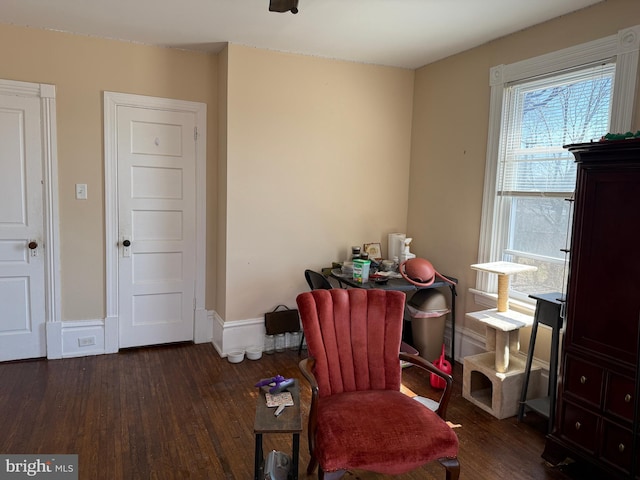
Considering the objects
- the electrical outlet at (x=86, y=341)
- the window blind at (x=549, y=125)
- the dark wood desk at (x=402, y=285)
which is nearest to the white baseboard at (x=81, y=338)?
the electrical outlet at (x=86, y=341)

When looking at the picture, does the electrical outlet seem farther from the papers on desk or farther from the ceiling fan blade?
the ceiling fan blade

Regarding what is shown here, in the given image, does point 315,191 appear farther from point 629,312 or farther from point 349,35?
point 629,312

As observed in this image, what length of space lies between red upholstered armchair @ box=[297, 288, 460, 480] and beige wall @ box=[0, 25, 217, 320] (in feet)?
7.27

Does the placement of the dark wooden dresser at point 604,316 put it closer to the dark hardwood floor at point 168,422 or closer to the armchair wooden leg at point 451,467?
the dark hardwood floor at point 168,422

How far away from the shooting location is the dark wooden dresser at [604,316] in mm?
2068

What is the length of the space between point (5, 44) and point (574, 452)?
4.45 metres

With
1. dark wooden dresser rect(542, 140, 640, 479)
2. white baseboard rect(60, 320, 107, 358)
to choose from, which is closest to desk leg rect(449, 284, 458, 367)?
dark wooden dresser rect(542, 140, 640, 479)

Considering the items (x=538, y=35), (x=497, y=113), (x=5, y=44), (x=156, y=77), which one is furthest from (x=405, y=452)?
(x=5, y=44)

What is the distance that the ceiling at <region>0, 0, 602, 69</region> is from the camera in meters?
2.87

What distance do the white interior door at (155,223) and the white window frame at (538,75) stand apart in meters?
2.42

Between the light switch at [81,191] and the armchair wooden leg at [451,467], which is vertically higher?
the light switch at [81,191]

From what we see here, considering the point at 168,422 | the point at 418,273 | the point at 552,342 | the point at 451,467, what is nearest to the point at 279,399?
the point at 451,467

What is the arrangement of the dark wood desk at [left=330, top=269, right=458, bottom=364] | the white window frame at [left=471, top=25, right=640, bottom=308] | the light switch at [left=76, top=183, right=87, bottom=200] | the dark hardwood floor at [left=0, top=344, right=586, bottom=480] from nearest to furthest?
the dark hardwood floor at [left=0, top=344, right=586, bottom=480], the white window frame at [left=471, top=25, right=640, bottom=308], the dark wood desk at [left=330, top=269, right=458, bottom=364], the light switch at [left=76, top=183, right=87, bottom=200]

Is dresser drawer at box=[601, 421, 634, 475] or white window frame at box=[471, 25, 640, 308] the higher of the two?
white window frame at box=[471, 25, 640, 308]
